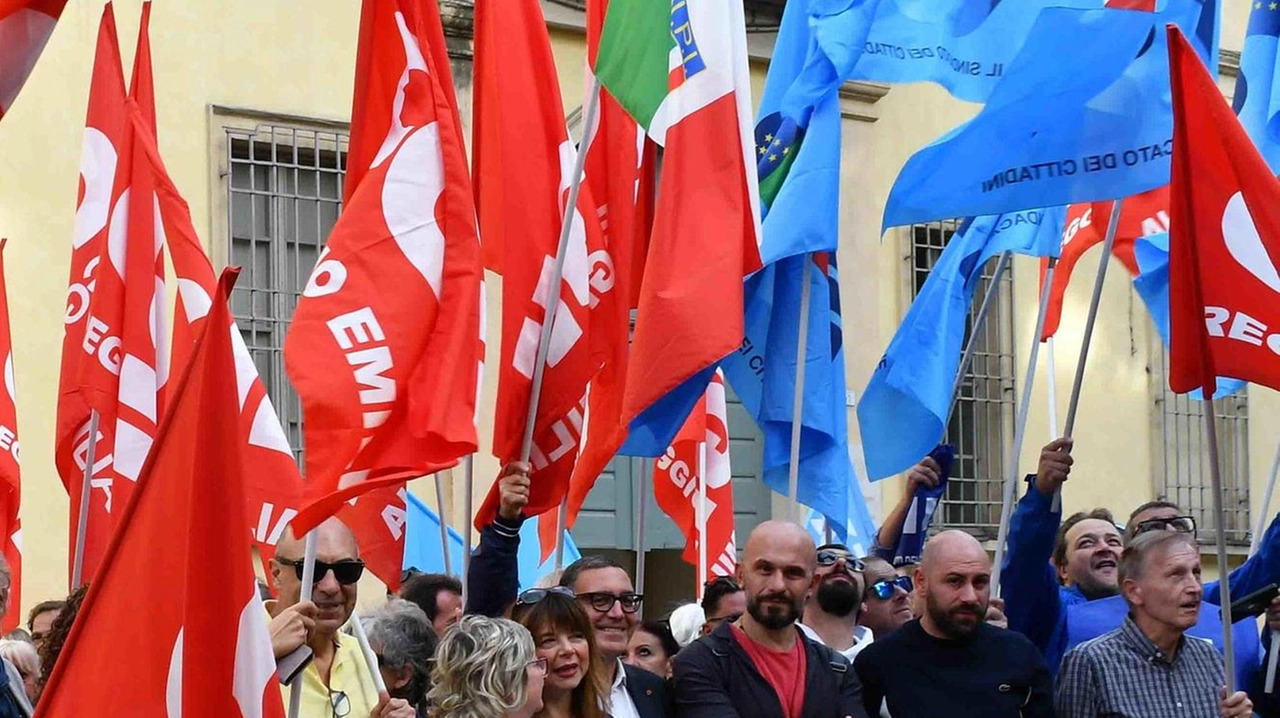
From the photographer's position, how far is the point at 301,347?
6070 mm

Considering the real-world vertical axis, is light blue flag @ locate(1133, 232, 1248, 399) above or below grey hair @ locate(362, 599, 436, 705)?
above

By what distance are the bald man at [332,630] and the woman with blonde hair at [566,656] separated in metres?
0.40

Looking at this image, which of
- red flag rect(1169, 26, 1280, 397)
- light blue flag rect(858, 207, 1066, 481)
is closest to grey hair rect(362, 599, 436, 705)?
red flag rect(1169, 26, 1280, 397)

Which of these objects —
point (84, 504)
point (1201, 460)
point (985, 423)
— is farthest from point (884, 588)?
point (1201, 460)

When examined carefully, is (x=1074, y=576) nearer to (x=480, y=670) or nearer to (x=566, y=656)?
(x=566, y=656)

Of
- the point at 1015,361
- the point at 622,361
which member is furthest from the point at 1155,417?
the point at 622,361

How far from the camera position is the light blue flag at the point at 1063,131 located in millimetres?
7773

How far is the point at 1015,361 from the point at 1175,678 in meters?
9.77

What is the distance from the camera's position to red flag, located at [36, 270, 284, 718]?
4.38 meters

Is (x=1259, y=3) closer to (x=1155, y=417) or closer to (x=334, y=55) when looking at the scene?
(x=334, y=55)

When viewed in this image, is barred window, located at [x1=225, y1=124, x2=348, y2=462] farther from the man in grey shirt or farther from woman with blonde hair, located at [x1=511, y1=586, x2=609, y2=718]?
woman with blonde hair, located at [x1=511, y1=586, x2=609, y2=718]

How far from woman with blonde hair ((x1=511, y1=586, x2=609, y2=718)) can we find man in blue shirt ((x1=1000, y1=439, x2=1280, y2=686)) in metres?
1.93

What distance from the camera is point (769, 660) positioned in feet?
21.5

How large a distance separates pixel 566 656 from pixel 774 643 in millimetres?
793
